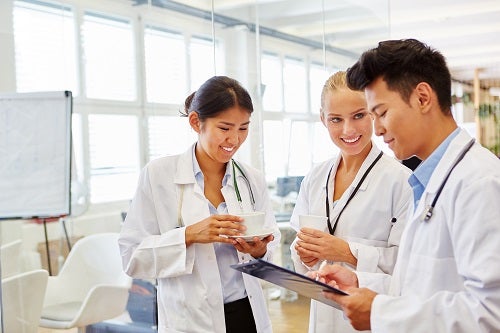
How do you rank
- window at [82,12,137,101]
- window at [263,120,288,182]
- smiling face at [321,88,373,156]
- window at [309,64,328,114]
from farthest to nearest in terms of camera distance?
window at [309,64,328,114]
window at [263,120,288,182]
window at [82,12,137,101]
smiling face at [321,88,373,156]

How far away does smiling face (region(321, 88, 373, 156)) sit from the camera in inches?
68.4

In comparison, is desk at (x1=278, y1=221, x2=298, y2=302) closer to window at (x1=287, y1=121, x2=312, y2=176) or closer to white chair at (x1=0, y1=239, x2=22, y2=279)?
window at (x1=287, y1=121, x2=312, y2=176)

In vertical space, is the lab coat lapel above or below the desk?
above

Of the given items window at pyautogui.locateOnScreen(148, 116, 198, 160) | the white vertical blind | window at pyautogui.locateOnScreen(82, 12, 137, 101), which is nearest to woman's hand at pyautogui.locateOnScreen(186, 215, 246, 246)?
window at pyautogui.locateOnScreen(148, 116, 198, 160)

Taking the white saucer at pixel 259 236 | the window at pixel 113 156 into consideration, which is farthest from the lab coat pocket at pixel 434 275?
the window at pixel 113 156

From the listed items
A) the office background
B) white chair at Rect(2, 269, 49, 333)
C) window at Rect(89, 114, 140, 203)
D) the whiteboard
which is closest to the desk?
the office background

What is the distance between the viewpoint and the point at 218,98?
5.99ft

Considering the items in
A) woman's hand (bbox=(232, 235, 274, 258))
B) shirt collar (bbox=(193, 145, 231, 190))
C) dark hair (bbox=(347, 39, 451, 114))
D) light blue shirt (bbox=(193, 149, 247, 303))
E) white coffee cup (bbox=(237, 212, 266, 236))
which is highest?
dark hair (bbox=(347, 39, 451, 114))

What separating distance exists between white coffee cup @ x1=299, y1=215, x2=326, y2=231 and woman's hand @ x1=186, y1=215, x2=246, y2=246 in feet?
0.58

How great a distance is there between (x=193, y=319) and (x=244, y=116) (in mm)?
663

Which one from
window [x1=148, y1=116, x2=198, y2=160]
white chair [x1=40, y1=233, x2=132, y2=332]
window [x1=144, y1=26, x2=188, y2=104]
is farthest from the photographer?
window [x1=148, y1=116, x2=198, y2=160]

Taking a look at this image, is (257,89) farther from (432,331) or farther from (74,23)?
(432,331)

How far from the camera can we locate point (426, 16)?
805cm

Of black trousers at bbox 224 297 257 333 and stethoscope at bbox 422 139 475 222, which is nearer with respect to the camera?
stethoscope at bbox 422 139 475 222
